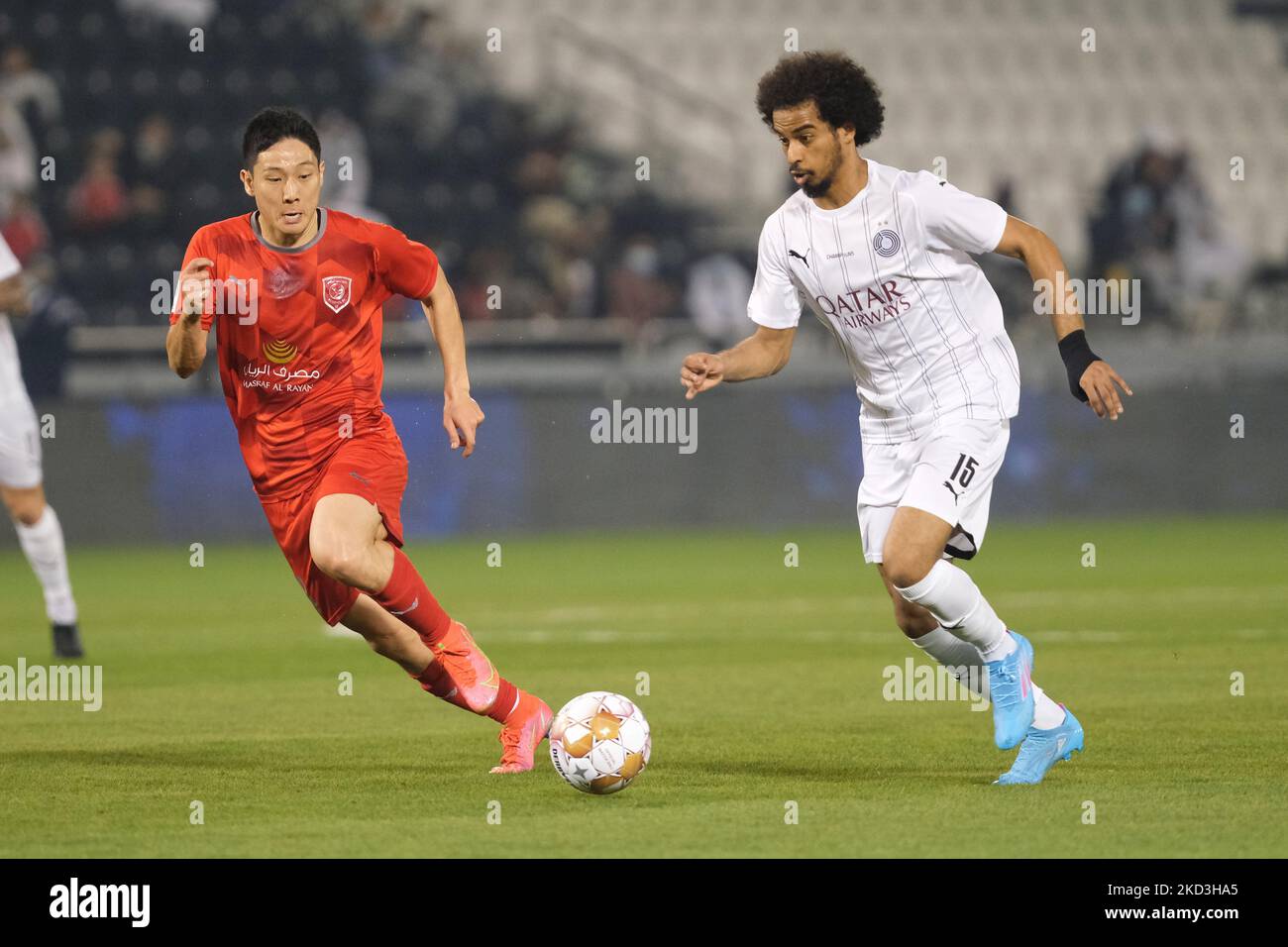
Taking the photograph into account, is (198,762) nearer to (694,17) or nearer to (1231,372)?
(1231,372)

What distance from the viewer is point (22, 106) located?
18.7 metres

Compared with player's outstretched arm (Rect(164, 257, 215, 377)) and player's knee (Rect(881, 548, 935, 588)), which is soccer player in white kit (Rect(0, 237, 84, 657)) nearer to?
player's outstretched arm (Rect(164, 257, 215, 377))

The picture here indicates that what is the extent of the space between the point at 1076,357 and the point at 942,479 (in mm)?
561

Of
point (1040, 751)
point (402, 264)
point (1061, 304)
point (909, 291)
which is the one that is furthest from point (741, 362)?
point (1040, 751)

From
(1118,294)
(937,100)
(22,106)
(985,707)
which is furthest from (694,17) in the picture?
(985,707)

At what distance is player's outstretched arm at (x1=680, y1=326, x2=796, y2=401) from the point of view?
6.32m

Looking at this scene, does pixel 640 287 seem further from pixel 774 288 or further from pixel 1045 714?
pixel 1045 714

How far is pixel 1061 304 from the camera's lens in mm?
6340

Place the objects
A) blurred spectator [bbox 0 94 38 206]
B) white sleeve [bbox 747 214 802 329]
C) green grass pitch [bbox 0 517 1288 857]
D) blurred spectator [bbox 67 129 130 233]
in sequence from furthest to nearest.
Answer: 1. blurred spectator [bbox 67 129 130 233]
2. blurred spectator [bbox 0 94 38 206]
3. white sleeve [bbox 747 214 802 329]
4. green grass pitch [bbox 0 517 1288 857]

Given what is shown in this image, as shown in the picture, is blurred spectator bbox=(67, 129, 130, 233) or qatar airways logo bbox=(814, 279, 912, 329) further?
blurred spectator bbox=(67, 129, 130, 233)

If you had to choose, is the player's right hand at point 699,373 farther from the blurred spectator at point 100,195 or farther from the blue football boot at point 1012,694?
the blurred spectator at point 100,195

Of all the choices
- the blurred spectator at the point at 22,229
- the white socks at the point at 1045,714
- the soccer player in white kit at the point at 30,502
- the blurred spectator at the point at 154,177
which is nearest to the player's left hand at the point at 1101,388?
the white socks at the point at 1045,714

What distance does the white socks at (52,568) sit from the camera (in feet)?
32.7

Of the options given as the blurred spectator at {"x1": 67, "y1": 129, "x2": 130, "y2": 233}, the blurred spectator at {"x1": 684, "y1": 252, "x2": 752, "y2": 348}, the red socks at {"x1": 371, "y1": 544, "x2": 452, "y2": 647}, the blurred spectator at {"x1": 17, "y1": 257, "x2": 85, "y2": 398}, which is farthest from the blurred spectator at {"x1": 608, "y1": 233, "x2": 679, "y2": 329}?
the red socks at {"x1": 371, "y1": 544, "x2": 452, "y2": 647}
